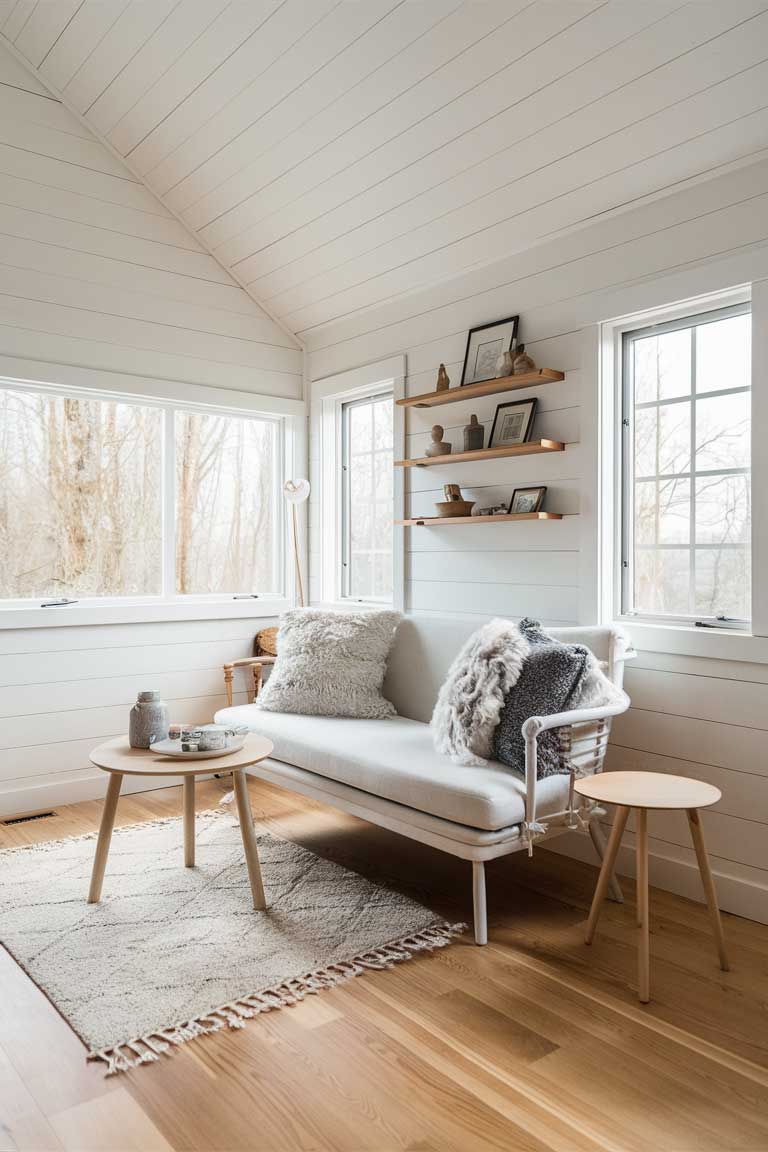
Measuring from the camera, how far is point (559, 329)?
3.23m

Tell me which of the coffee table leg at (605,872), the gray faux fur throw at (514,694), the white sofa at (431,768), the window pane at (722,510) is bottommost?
the coffee table leg at (605,872)

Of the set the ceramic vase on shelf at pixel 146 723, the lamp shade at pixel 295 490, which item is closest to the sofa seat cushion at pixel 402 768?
the ceramic vase on shelf at pixel 146 723

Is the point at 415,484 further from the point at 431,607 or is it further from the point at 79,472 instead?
the point at 79,472

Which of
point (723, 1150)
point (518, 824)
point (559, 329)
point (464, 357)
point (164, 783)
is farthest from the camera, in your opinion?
point (164, 783)

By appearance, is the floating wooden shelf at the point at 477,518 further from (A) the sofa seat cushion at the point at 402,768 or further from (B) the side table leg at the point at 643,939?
(B) the side table leg at the point at 643,939

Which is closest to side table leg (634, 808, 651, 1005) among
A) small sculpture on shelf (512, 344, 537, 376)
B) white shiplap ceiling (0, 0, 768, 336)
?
small sculpture on shelf (512, 344, 537, 376)

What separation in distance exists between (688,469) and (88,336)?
2.75 metres

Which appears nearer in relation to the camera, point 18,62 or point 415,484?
point 18,62

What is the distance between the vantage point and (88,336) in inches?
153

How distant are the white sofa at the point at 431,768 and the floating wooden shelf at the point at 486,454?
2.30 feet

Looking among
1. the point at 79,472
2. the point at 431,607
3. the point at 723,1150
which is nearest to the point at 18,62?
the point at 79,472

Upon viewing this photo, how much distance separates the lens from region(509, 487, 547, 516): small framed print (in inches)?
129

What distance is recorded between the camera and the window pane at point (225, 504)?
4344 millimetres

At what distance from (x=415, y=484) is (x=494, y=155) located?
1.48m
